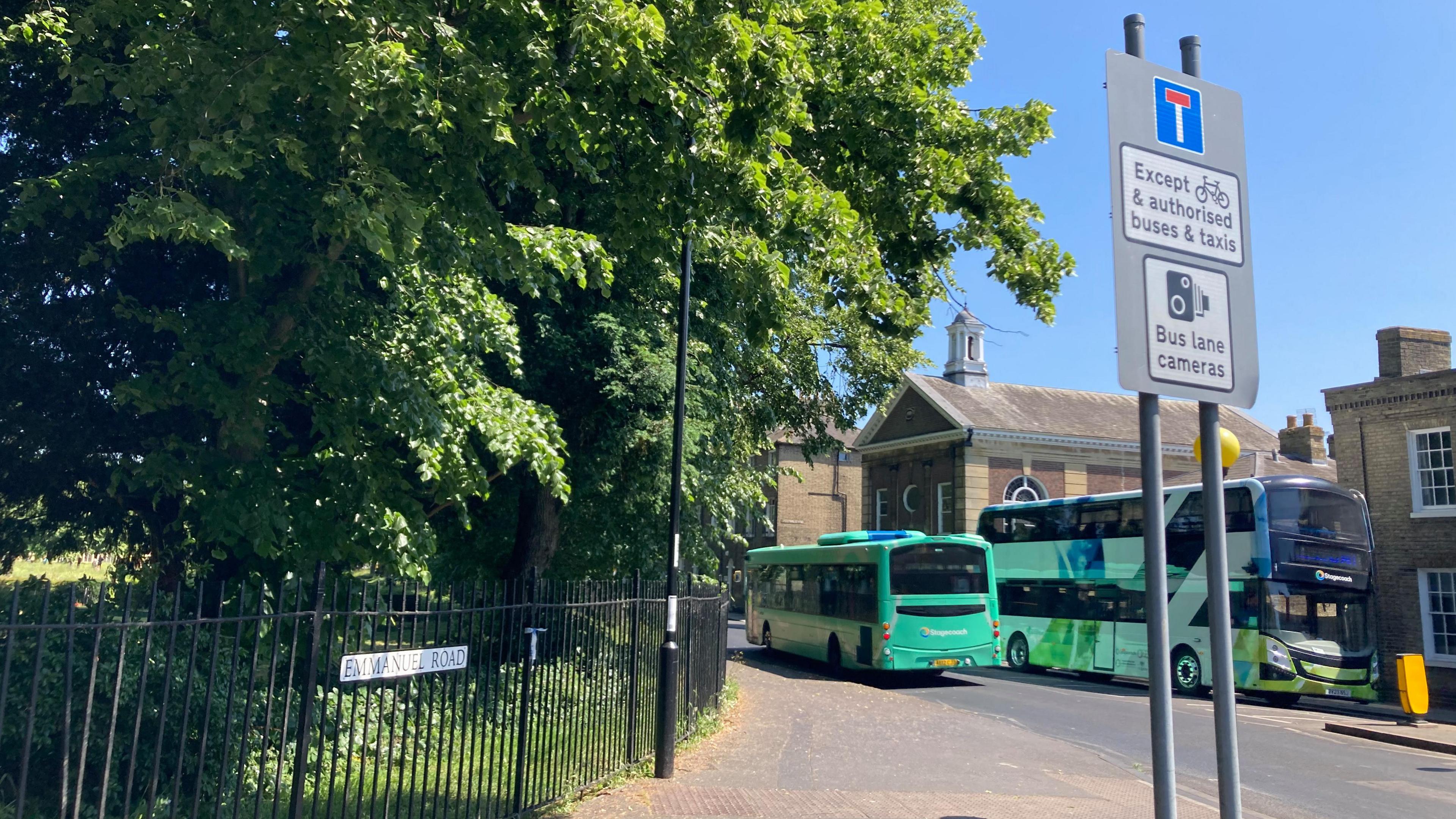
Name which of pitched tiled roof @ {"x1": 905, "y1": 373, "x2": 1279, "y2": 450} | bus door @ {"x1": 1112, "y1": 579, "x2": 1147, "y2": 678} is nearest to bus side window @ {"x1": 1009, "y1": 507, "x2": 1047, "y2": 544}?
bus door @ {"x1": 1112, "y1": 579, "x2": 1147, "y2": 678}

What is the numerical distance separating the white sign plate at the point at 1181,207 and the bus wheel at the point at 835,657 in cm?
2015

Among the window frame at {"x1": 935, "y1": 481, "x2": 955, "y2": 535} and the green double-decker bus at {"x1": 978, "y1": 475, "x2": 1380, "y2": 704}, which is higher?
the window frame at {"x1": 935, "y1": 481, "x2": 955, "y2": 535}

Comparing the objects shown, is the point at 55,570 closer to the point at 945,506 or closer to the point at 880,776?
the point at 880,776

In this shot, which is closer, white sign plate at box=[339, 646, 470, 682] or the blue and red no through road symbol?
the blue and red no through road symbol

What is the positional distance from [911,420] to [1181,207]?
42146mm

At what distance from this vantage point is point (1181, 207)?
13.8 feet

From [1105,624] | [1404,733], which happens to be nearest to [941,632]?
[1105,624]

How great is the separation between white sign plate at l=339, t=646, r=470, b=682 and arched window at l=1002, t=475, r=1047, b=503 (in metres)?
37.5

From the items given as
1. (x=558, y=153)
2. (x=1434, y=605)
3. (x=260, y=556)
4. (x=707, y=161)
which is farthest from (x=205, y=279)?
(x=1434, y=605)

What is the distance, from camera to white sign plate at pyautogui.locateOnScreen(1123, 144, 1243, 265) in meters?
4.08

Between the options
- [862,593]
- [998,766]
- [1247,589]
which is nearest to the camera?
[998,766]

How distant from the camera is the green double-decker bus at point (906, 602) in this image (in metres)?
21.5

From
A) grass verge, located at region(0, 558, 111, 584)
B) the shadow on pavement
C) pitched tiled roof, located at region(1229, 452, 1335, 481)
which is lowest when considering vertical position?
the shadow on pavement

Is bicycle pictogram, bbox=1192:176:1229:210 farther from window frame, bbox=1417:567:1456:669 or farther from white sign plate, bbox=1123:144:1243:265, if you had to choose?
window frame, bbox=1417:567:1456:669
